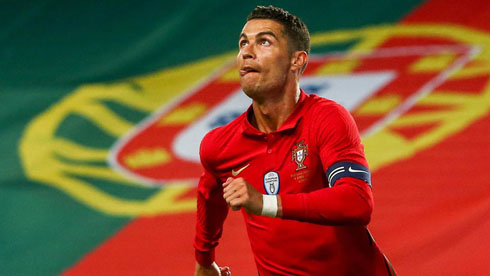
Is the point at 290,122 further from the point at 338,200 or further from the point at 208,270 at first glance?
the point at 208,270

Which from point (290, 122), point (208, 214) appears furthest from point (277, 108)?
point (208, 214)

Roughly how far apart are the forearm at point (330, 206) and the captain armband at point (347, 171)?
5 cm

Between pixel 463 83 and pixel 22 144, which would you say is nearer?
pixel 463 83

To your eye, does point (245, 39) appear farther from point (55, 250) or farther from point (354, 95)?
point (354, 95)

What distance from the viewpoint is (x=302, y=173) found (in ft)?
7.62

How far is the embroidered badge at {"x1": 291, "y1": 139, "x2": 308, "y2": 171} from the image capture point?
232cm

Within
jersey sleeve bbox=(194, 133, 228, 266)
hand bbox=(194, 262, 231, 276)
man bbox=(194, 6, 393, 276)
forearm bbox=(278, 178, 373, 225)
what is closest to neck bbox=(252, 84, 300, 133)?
man bbox=(194, 6, 393, 276)

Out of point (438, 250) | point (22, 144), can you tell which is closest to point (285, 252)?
point (438, 250)

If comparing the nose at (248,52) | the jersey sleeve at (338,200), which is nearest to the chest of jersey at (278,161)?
the jersey sleeve at (338,200)

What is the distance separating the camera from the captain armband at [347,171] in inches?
82.8

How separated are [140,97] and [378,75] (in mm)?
1857

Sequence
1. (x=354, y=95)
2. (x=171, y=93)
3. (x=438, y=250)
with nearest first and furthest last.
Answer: (x=438, y=250)
(x=354, y=95)
(x=171, y=93)

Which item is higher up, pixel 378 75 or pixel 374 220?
pixel 378 75

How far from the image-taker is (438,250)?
3.73 meters
